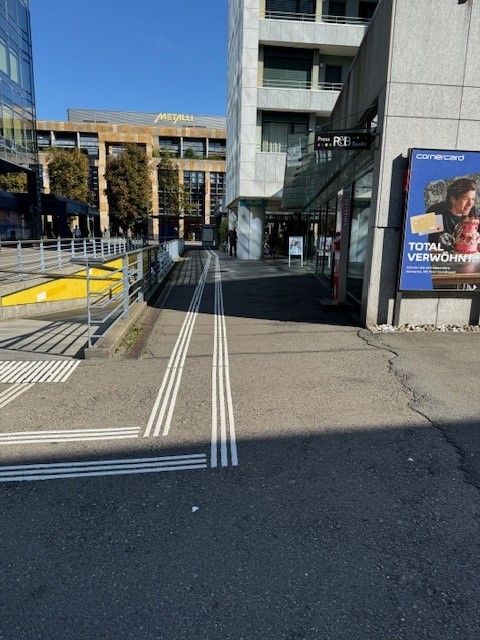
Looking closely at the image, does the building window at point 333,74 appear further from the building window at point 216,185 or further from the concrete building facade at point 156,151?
the building window at point 216,185

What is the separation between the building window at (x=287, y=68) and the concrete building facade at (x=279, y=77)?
0.16ft

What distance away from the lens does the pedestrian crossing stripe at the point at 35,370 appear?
6.27 m

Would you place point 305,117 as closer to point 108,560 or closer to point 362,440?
point 362,440

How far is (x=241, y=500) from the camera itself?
339cm

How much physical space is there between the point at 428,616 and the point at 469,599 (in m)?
0.27

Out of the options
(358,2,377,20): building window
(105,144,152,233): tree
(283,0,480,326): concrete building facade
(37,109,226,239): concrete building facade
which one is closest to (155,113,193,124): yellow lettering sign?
(37,109,226,239): concrete building facade

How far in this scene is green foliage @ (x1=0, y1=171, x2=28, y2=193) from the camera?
46.7 m

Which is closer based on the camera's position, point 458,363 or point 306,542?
point 306,542

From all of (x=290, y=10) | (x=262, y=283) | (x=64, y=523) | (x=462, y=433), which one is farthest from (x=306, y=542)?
(x=290, y=10)

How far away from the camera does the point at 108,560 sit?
109 inches

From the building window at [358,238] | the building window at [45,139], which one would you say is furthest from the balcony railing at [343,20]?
the building window at [45,139]

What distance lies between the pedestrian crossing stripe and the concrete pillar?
21097mm

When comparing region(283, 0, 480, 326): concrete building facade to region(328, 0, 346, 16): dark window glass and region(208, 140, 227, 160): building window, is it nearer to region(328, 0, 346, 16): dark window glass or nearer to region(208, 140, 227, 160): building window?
region(328, 0, 346, 16): dark window glass

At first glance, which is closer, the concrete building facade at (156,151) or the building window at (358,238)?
the building window at (358,238)
